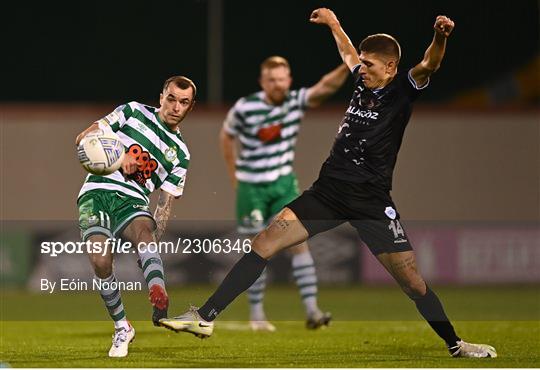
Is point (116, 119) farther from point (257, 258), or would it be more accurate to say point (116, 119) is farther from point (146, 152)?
point (257, 258)

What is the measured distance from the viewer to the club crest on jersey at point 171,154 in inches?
288

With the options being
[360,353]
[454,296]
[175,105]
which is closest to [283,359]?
[360,353]

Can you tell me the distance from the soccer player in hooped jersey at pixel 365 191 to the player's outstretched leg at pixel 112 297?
50cm

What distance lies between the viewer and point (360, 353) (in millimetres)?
7902

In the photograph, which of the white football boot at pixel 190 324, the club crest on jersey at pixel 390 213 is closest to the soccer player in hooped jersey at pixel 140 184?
the white football boot at pixel 190 324

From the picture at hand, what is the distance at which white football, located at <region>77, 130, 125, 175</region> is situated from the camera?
22.7ft

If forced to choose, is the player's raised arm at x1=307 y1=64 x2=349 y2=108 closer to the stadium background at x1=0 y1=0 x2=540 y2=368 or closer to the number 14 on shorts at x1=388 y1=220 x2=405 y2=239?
the number 14 on shorts at x1=388 y1=220 x2=405 y2=239

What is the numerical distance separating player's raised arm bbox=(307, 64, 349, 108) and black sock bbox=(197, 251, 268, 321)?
6.83ft

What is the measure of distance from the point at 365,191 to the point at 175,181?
3.70 ft

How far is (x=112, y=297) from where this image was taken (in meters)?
7.43

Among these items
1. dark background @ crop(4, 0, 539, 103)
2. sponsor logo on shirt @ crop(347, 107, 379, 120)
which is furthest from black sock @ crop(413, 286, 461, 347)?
dark background @ crop(4, 0, 539, 103)

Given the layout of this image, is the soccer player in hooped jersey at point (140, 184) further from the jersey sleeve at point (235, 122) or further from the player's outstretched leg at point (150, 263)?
the jersey sleeve at point (235, 122)

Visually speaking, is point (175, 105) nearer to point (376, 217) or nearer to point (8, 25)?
point (376, 217)

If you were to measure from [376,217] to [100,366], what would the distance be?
1.82 meters
